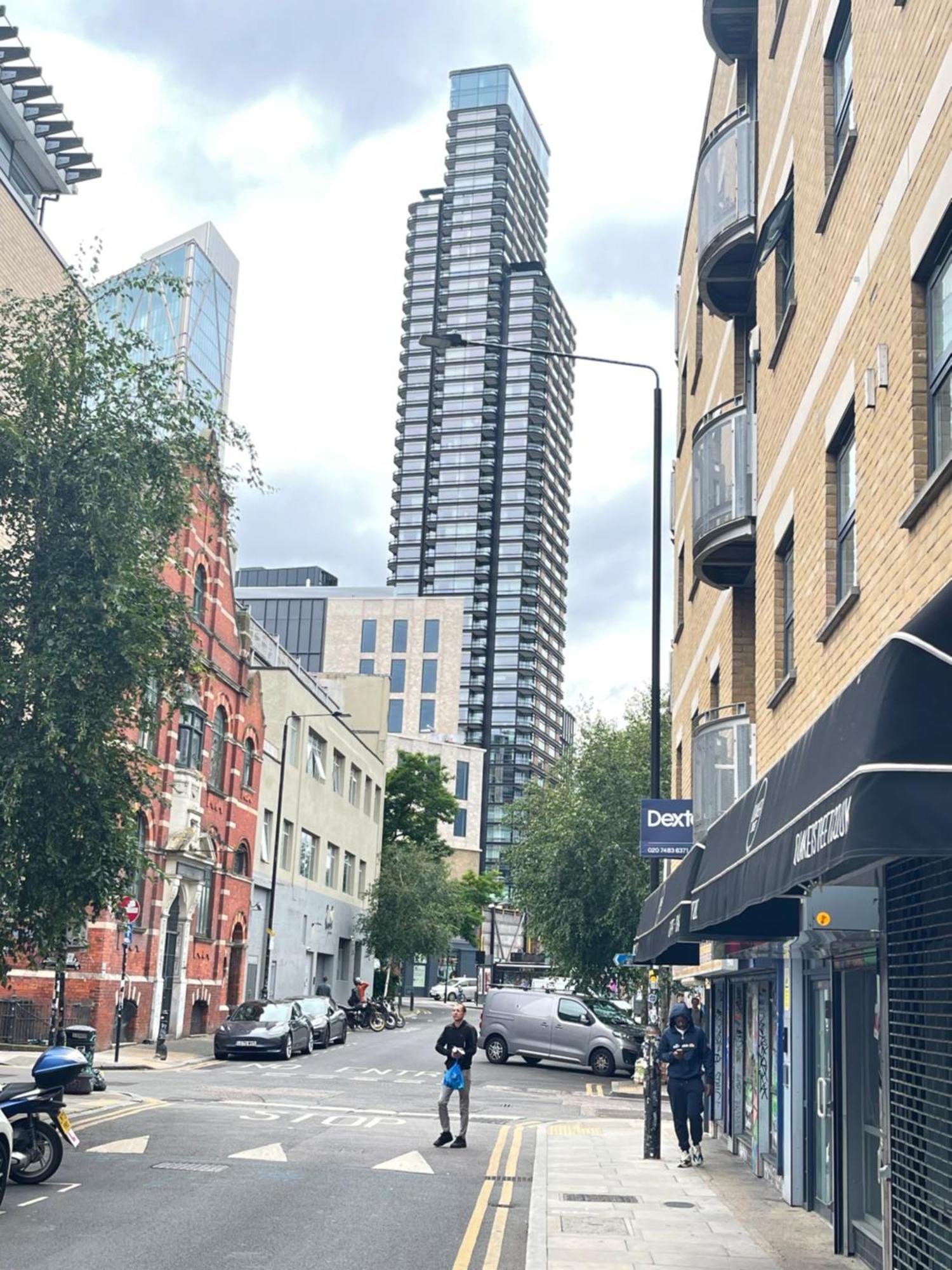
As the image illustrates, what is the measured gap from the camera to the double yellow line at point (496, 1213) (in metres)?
10.3

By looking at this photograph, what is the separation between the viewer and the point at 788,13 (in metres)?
13.2

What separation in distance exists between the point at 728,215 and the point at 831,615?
22.7ft

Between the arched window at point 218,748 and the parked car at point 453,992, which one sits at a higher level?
the arched window at point 218,748

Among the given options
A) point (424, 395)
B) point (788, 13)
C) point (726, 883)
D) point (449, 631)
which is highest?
point (424, 395)

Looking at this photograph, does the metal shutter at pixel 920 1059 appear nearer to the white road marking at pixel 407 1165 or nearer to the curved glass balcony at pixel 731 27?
the white road marking at pixel 407 1165

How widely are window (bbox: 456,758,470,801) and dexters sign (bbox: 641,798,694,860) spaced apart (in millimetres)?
101467

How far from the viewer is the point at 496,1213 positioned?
12266 millimetres

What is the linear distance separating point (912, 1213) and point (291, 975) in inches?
1817

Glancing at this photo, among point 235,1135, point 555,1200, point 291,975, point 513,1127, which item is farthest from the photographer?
point 291,975

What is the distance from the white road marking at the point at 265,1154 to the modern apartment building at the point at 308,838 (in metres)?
29.7

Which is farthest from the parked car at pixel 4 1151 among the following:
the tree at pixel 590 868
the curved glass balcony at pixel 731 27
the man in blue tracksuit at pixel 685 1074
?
the tree at pixel 590 868

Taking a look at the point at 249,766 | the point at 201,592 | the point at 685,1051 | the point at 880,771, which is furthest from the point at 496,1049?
the point at 880,771

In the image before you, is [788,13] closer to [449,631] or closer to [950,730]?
[950,730]

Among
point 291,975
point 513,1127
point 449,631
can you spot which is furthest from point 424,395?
point 513,1127
